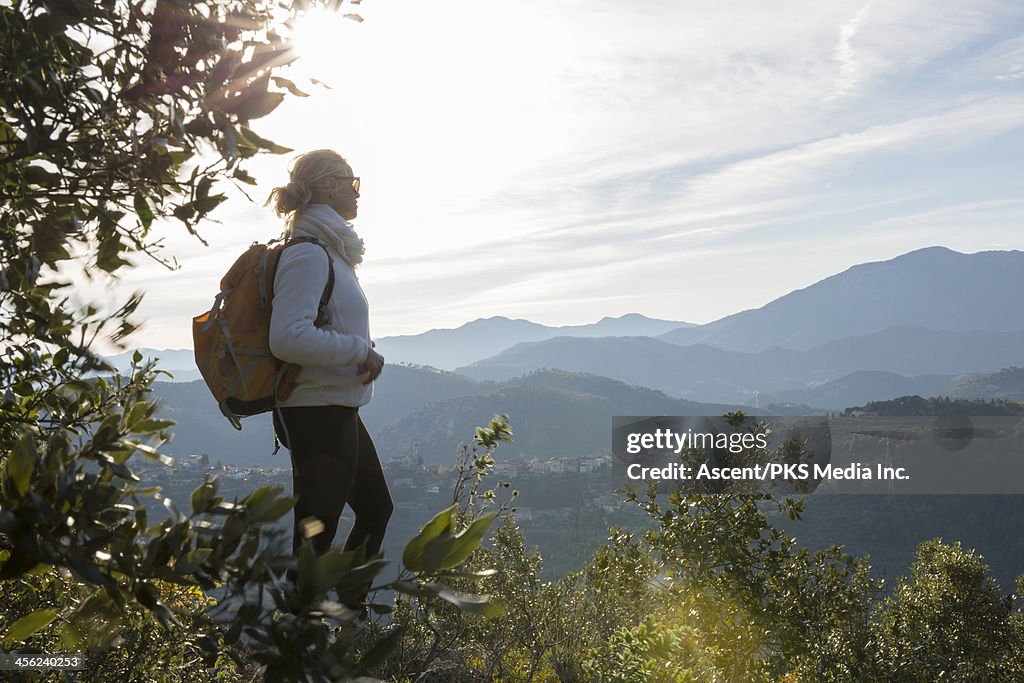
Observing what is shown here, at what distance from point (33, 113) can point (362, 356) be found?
4.31 feet

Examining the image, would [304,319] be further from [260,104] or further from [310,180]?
[260,104]

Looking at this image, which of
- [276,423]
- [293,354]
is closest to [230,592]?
[293,354]

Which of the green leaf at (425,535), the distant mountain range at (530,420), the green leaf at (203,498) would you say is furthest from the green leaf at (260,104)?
the distant mountain range at (530,420)

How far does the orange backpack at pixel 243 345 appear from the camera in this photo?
2.41m

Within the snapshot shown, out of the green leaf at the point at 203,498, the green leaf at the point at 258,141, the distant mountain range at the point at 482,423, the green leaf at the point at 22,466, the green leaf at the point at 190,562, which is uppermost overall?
the green leaf at the point at 258,141

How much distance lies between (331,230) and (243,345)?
52cm

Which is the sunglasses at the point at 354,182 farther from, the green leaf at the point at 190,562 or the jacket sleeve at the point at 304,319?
the green leaf at the point at 190,562

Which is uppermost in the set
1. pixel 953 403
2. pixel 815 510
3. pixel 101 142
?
pixel 101 142

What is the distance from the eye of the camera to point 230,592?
2.94ft

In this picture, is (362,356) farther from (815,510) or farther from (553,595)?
(815,510)

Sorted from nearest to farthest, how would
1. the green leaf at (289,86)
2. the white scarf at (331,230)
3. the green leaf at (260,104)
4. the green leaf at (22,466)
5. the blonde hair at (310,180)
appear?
the green leaf at (22,466) → the green leaf at (260,104) → the green leaf at (289,86) → the white scarf at (331,230) → the blonde hair at (310,180)

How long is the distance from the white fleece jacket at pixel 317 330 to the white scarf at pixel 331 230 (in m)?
0.03

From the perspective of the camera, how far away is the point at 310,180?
2.75 m

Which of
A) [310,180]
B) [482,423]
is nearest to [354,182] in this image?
[310,180]
